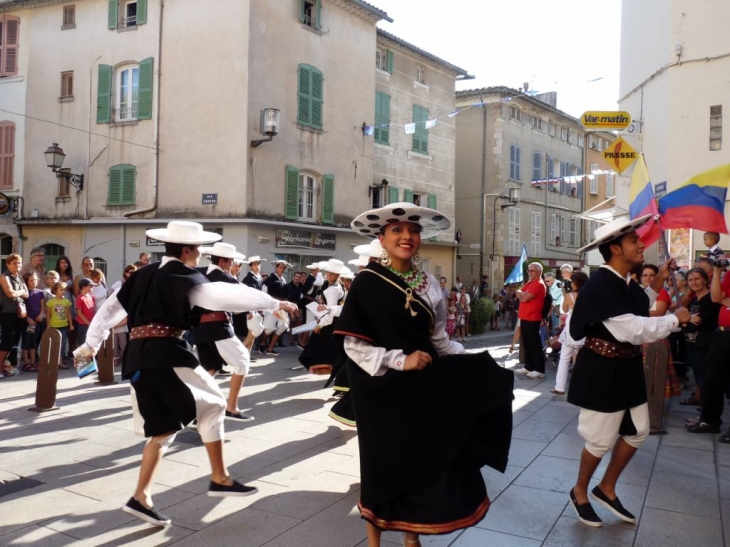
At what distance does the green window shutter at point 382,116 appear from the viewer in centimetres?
2452

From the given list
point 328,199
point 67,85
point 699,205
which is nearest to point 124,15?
point 67,85

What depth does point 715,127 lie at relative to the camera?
15000 millimetres

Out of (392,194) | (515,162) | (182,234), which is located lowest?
(182,234)

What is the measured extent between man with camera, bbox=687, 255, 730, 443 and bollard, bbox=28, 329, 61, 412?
7273 millimetres

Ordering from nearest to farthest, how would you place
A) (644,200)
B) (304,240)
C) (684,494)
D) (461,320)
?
(684,494), (644,200), (461,320), (304,240)

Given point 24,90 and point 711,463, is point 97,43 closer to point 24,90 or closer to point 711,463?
point 24,90

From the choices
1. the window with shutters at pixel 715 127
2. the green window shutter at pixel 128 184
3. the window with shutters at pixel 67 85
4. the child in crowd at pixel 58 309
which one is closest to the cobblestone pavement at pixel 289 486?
the child in crowd at pixel 58 309

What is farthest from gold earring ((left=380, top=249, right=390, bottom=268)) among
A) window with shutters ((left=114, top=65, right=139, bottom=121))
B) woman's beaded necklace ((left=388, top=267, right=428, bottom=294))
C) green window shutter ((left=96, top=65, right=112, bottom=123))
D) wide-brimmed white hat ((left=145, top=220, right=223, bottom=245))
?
green window shutter ((left=96, top=65, right=112, bottom=123))

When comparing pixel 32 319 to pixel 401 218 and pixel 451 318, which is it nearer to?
pixel 401 218

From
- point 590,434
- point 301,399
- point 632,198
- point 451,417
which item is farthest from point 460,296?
point 451,417

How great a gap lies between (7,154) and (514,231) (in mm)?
22972

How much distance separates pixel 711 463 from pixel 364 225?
4323 millimetres

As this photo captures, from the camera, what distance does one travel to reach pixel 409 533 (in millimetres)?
3348

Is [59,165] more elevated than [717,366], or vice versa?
[59,165]
